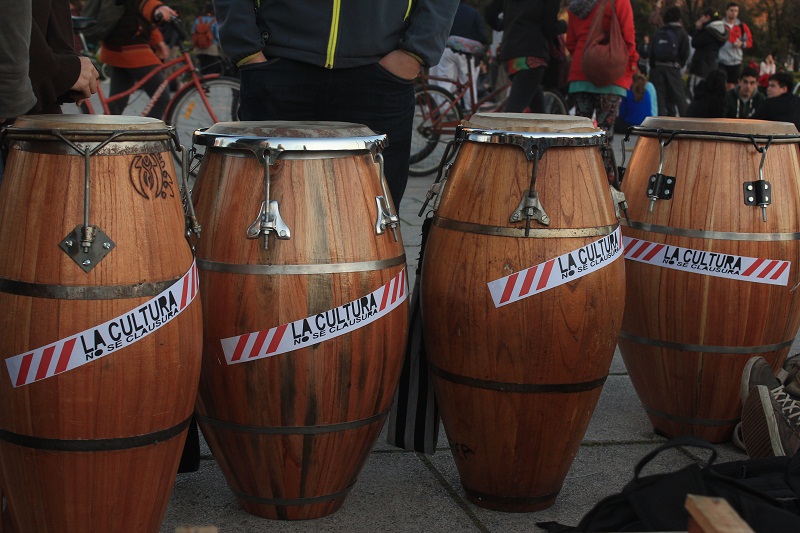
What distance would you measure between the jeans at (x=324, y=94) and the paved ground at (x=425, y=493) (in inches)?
44.7

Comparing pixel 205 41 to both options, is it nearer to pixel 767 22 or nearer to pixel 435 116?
pixel 435 116

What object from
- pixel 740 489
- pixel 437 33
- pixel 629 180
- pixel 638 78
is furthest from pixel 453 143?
pixel 638 78

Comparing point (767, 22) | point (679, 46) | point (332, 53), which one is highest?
point (767, 22)

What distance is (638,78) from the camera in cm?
1192

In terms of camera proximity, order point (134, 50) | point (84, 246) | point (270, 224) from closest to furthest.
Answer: point (84, 246) < point (270, 224) < point (134, 50)

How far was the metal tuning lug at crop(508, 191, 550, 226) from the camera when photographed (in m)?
2.77

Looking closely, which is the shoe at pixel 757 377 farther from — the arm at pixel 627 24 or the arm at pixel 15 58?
the arm at pixel 627 24

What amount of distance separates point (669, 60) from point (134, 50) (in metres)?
7.22

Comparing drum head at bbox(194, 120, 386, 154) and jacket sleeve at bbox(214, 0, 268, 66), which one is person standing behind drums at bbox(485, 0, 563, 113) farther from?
drum head at bbox(194, 120, 386, 154)

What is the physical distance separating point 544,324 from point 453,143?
0.64 meters

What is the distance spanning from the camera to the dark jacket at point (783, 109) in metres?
7.63

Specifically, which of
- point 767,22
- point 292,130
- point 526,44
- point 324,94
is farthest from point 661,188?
point 767,22

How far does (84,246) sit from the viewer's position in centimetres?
223

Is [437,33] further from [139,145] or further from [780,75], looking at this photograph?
[780,75]
